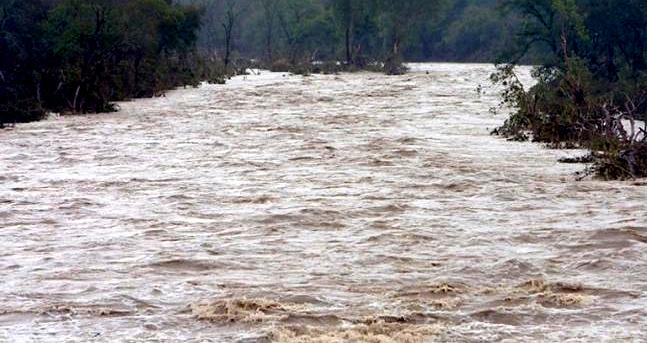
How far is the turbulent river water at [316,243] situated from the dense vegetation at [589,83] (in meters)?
0.72

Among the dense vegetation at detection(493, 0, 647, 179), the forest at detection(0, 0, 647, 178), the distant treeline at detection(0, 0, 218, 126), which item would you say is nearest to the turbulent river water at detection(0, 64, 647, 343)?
the dense vegetation at detection(493, 0, 647, 179)

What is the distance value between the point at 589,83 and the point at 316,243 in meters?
18.0

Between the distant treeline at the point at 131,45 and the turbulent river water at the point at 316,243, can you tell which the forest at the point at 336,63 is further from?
the turbulent river water at the point at 316,243

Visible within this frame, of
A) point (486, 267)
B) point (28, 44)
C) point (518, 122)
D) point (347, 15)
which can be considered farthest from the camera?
point (347, 15)

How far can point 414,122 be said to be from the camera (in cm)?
2009

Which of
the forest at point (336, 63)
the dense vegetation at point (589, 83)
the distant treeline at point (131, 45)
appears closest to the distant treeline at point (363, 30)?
the distant treeline at point (131, 45)

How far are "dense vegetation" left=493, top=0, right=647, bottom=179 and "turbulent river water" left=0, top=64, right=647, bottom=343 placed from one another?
0.72m

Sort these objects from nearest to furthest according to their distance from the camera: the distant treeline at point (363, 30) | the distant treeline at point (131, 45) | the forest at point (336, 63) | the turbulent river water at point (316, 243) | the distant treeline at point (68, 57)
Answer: the turbulent river water at point (316, 243)
the forest at point (336, 63)
the distant treeline at point (68, 57)
the distant treeline at point (131, 45)
the distant treeline at point (363, 30)

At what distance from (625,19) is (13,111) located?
2090 cm

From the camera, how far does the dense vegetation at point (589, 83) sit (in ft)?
43.8

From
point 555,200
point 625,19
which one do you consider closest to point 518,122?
point 555,200

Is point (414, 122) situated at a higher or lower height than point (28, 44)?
lower

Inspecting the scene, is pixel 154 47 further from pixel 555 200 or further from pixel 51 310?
pixel 51 310

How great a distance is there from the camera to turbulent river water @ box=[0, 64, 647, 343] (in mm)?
6145
